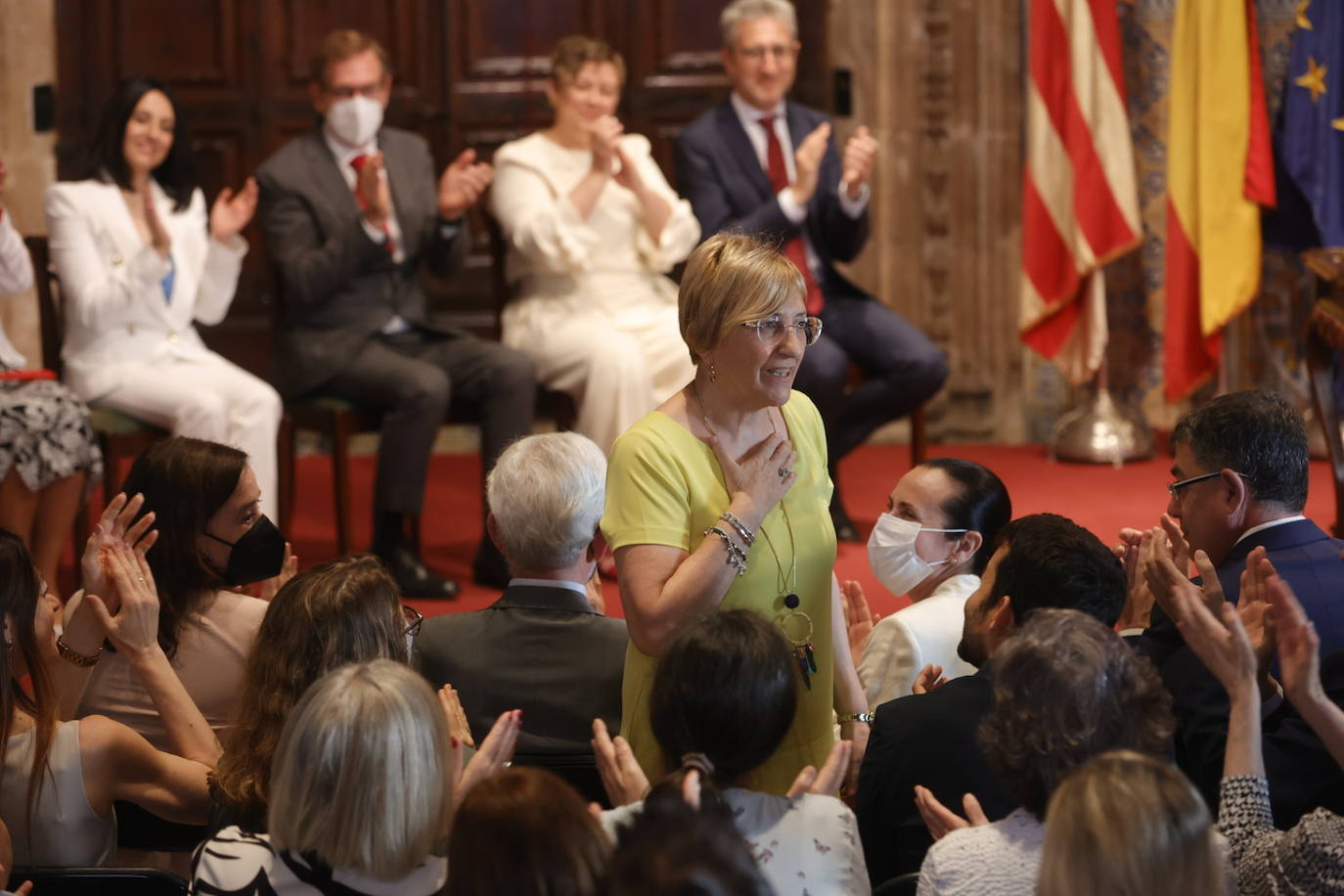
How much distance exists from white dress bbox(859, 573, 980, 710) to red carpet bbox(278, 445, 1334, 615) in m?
1.60

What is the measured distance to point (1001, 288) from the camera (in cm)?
696

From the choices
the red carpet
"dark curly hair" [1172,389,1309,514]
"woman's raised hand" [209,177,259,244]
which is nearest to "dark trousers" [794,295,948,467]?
the red carpet

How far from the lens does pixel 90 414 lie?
4852 mm

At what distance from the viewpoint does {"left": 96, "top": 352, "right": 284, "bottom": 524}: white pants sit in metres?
4.85

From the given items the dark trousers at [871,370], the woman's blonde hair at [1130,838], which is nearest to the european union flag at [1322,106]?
the dark trousers at [871,370]

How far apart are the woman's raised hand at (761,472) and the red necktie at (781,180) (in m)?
3.00

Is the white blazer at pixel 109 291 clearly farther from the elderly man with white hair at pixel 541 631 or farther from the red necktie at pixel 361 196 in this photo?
the elderly man with white hair at pixel 541 631

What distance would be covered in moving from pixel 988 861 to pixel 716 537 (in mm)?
644

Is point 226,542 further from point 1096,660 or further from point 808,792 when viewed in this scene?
point 1096,660

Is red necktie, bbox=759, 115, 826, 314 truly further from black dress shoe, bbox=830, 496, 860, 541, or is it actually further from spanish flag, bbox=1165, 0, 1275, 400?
spanish flag, bbox=1165, 0, 1275, 400

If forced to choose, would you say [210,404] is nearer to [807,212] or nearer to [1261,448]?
[807,212]

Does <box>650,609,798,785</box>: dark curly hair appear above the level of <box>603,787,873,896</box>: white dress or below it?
above

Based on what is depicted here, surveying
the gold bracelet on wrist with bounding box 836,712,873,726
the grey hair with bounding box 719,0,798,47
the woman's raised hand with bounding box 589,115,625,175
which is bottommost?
the gold bracelet on wrist with bounding box 836,712,873,726

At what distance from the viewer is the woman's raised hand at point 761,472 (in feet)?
8.14
